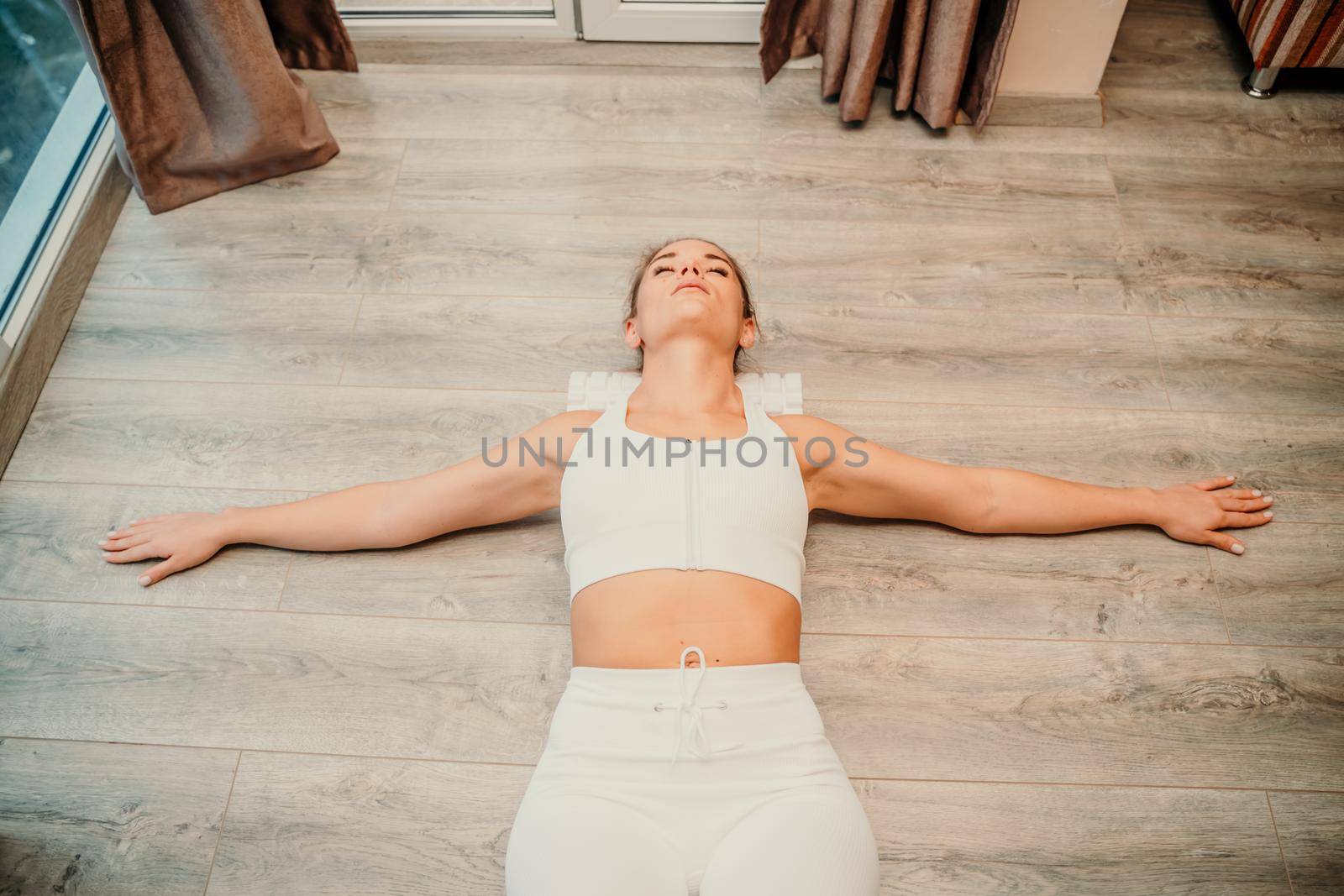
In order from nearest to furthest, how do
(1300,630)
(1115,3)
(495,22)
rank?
(1300,630)
(1115,3)
(495,22)

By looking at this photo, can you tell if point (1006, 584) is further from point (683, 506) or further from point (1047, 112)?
point (1047, 112)

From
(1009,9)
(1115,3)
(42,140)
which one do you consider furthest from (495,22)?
(1115,3)

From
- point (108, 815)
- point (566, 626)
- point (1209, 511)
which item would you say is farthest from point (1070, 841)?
point (108, 815)

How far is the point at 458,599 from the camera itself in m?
1.68

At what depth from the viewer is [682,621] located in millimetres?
1376

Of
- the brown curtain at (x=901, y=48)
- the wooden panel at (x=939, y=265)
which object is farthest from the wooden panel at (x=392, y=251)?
the brown curtain at (x=901, y=48)

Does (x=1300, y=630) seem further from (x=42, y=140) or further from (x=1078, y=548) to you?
(x=42, y=140)

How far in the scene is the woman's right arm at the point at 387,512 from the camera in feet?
5.32

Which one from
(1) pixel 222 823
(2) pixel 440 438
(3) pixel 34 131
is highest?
(3) pixel 34 131

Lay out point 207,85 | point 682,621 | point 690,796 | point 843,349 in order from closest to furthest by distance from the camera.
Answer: point 690,796, point 682,621, point 843,349, point 207,85

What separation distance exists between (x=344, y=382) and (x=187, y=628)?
1.92 ft

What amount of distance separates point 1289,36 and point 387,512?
2.44 metres

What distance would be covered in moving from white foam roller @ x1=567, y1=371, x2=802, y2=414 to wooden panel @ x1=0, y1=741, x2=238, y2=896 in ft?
2.89

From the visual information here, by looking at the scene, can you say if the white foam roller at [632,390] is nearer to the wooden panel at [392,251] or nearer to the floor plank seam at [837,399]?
the floor plank seam at [837,399]
